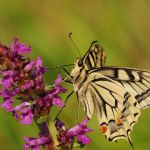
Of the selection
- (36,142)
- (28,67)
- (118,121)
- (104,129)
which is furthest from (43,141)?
(118,121)

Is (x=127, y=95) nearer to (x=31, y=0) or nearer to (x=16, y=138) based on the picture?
(x=16, y=138)

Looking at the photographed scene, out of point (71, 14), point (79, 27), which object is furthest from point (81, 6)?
point (79, 27)

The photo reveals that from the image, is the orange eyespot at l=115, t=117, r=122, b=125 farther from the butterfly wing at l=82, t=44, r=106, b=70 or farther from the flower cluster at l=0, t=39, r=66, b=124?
the flower cluster at l=0, t=39, r=66, b=124

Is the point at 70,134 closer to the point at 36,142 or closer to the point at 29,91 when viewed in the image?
the point at 36,142

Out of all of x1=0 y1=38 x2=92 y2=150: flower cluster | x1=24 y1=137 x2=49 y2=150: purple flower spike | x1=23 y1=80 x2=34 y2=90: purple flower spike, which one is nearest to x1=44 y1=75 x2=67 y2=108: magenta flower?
x1=0 y1=38 x2=92 y2=150: flower cluster

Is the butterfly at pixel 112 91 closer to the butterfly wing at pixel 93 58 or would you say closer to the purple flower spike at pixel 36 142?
the butterfly wing at pixel 93 58

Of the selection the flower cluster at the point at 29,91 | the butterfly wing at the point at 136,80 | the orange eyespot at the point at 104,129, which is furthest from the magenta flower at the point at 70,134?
the butterfly wing at the point at 136,80
